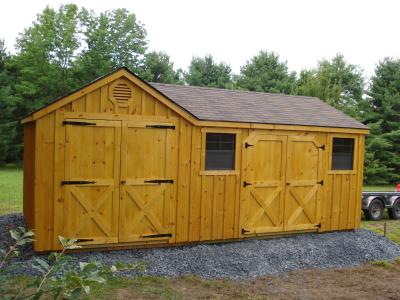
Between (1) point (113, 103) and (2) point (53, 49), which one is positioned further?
(2) point (53, 49)

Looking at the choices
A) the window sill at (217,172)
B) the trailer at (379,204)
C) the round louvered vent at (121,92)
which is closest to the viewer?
the round louvered vent at (121,92)

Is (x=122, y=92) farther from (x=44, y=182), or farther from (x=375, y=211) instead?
(x=375, y=211)

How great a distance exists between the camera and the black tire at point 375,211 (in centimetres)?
1453

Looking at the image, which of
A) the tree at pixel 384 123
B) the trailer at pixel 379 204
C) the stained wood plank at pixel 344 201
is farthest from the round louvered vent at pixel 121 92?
the tree at pixel 384 123

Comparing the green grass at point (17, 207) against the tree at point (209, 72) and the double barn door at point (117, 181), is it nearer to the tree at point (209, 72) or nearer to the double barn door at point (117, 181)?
the double barn door at point (117, 181)

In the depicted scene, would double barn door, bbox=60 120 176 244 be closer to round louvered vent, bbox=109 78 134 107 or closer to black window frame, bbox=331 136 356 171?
round louvered vent, bbox=109 78 134 107

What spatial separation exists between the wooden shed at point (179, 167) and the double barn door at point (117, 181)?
19 millimetres

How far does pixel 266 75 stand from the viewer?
3559 cm

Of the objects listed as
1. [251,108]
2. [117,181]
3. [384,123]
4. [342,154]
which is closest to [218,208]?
[117,181]

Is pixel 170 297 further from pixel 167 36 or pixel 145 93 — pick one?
pixel 167 36

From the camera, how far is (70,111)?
7.96 metres

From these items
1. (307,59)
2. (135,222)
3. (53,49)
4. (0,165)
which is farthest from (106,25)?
(135,222)

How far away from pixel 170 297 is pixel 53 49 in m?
34.7

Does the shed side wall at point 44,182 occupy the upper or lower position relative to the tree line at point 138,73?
lower
